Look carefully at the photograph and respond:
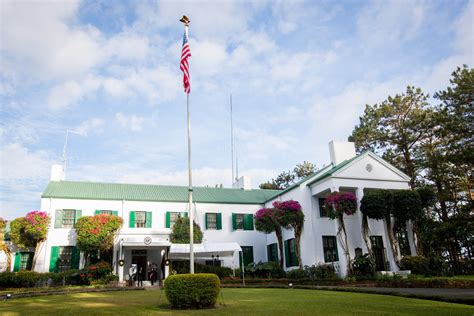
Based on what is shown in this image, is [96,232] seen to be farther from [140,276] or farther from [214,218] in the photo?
[214,218]

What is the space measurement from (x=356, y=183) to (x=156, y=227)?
1375 centimetres

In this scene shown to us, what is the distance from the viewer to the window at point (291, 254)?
2467 cm

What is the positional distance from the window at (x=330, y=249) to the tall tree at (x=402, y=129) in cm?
1015

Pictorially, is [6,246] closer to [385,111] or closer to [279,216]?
[279,216]

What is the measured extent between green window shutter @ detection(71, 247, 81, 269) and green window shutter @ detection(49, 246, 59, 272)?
92cm

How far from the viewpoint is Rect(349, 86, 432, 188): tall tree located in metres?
29.4

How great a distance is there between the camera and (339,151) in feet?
86.0

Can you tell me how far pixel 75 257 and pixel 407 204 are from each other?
2025 cm

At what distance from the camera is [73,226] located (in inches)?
961

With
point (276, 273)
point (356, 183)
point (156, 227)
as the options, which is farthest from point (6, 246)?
point (356, 183)

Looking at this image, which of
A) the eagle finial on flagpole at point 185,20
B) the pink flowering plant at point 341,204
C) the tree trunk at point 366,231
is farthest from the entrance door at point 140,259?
the eagle finial on flagpole at point 185,20

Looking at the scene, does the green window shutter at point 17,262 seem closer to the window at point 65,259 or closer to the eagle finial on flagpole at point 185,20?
the window at point 65,259

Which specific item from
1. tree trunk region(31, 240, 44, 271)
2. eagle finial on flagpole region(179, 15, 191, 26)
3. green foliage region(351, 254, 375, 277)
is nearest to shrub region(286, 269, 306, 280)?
green foliage region(351, 254, 375, 277)

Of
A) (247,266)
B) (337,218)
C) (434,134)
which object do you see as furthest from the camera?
(434,134)
